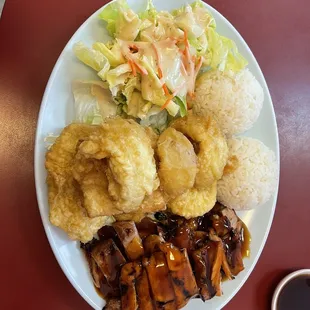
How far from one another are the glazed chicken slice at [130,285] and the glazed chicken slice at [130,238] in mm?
76

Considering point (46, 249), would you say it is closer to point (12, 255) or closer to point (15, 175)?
point (12, 255)

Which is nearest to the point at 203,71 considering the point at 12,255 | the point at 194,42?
the point at 194,42

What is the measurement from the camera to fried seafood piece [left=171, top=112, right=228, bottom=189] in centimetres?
214

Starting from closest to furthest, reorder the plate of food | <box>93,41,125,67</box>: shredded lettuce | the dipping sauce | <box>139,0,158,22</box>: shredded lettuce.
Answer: the plate of food → <box>93,41,125,67</box>: shredded lettuce → <box>139,0,158,22</box>: shredded lettuce → the dipping sauce

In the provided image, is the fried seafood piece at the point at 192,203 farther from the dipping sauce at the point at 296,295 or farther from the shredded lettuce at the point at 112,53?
the dipping sauce at the point at 296,295

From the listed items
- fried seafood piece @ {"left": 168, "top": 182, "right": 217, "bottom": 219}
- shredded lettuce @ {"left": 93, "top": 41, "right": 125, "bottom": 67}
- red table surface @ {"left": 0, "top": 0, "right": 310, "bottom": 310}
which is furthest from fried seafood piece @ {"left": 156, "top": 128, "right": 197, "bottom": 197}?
red table surface @ {"left": 0, "top": 0, "right": 310, "bottom": 310}

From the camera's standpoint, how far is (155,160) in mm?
2020

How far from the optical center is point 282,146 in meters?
2.91

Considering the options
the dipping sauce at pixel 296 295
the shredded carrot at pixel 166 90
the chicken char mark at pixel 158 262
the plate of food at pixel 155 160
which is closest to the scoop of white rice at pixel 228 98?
the plate of food at pixel 155 160

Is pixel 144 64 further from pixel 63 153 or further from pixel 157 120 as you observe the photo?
pixel 63 153

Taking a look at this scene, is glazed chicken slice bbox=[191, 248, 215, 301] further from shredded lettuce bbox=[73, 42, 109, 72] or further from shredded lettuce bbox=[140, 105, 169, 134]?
shredded lettuce bbox=[73, 42, 109, 72]

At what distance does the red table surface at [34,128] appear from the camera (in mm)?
2254

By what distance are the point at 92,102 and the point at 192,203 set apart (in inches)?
29.1

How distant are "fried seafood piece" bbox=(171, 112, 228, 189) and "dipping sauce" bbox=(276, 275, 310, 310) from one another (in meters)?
0.99
